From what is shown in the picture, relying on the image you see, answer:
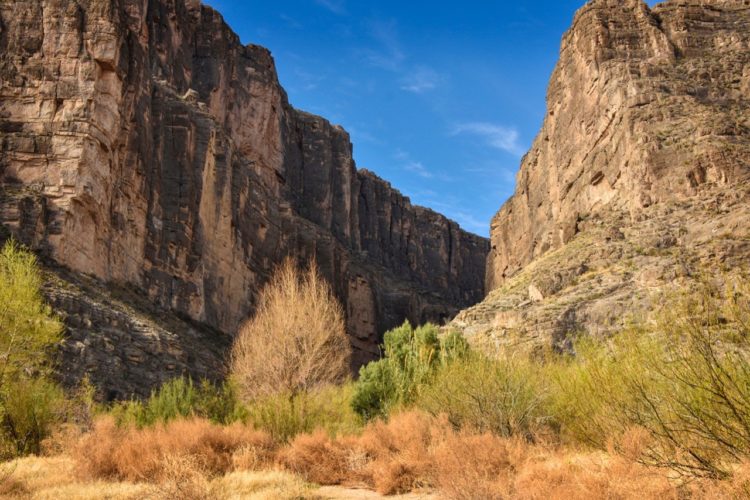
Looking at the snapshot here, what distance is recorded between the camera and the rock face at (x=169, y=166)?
35.2m

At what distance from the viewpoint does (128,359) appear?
29562 millimetres

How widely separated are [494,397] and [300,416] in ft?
20.9

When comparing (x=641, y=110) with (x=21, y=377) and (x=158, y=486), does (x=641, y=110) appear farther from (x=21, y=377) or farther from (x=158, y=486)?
(x=158, y=486)

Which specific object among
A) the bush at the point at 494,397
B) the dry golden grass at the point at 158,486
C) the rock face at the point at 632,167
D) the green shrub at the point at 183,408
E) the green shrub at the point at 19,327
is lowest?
the dry golden grass at the point at 158,486

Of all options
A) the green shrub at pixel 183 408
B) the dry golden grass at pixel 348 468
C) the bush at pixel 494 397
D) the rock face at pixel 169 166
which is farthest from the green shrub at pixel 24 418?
the rock face at pixel 169 166

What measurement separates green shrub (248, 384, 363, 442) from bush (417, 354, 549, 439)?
374cm

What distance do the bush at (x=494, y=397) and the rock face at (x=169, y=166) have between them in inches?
999

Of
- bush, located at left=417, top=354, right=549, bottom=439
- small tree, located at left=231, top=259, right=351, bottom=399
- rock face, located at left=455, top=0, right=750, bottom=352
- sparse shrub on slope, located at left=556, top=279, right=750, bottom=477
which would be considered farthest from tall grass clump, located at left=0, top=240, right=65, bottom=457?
rock face, located at left=455, top=0, right=750, bottom=352

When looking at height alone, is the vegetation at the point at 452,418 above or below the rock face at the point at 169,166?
below

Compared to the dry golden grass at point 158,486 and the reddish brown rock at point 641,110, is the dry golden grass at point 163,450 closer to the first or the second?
the dry golden grass at point 158,486

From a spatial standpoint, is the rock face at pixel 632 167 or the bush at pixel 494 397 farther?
the rock face at pixel 632 167

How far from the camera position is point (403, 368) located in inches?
815

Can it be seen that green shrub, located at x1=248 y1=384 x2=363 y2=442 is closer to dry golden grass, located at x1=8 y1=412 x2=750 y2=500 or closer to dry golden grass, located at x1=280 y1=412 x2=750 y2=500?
dry golden grass, located at x1=8 y1=412 x2=750 y2=500

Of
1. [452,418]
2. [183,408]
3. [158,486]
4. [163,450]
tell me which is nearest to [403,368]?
[452,418]
